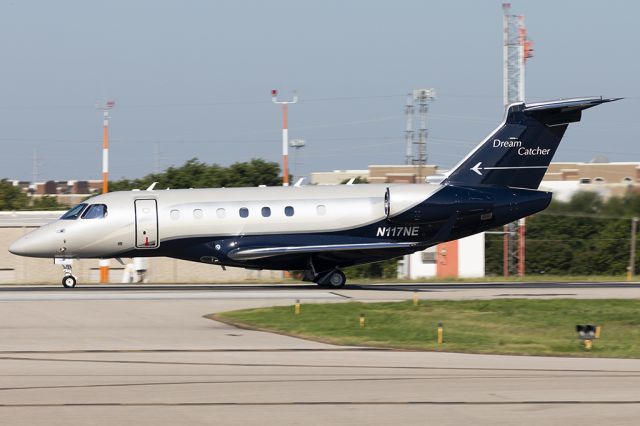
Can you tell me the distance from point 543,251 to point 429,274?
786 cm

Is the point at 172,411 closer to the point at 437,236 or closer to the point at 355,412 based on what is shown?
the point at 355,412

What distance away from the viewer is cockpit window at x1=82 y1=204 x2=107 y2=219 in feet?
117

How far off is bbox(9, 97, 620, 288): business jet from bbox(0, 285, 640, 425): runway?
9493 mm

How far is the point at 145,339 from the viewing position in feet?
72.6

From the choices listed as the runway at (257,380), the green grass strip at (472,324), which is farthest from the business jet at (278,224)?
the runway at (257,380)

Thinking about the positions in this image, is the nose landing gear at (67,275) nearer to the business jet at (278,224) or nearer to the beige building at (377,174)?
the business jet at (278,224)

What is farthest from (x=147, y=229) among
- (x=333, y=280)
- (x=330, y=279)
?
(x=333, y=280)

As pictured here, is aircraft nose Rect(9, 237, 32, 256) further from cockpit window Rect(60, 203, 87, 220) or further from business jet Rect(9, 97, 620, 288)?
cockpit window Rect(60, 203, 87, 220)

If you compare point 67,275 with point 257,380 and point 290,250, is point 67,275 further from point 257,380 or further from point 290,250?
point 257,380

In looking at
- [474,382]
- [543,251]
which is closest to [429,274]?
[543,251]

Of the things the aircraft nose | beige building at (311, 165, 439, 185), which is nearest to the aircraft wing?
the aircraft nose

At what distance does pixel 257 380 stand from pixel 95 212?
68.0 feet

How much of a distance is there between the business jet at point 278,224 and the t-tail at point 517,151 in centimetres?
58

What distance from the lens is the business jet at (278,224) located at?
116 feet
